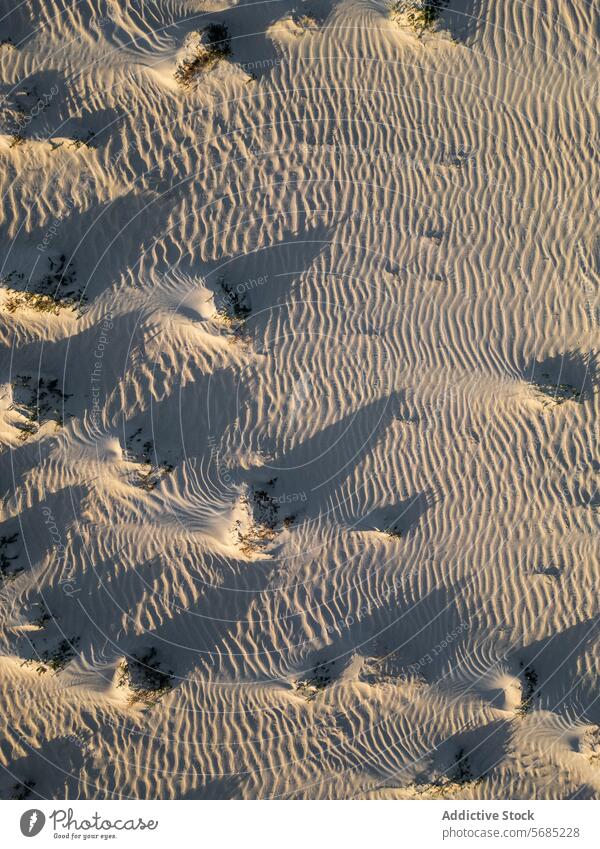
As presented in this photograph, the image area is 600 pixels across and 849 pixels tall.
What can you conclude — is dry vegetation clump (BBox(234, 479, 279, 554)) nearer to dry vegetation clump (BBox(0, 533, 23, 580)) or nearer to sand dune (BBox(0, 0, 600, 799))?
sand dune (BBox(0, 0, 600, 799))

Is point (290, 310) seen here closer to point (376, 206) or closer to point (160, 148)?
point (376, 206)

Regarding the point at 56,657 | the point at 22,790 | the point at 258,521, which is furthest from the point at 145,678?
the point at 258,521

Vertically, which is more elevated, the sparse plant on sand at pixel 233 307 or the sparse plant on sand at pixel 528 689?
the sparse plant on sand at pixel 233 307

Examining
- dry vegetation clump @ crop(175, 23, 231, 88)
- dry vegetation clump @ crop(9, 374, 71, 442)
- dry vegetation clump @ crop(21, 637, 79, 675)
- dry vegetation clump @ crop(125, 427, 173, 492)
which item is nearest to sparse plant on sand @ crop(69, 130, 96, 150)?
dry vegetation clump @ crop(175, 23, 231, 88)

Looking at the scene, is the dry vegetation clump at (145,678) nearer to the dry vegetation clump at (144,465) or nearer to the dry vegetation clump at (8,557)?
the dry vegetation clump at (8,557)

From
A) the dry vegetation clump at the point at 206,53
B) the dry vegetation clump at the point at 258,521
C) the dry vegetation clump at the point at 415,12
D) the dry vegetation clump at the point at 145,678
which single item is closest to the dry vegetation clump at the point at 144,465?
the dry vegetation clump at the point at 258,521

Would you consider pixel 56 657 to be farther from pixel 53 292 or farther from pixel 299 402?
pixel 53 292
